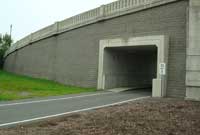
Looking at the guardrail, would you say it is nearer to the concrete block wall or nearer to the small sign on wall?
the concrete block wall

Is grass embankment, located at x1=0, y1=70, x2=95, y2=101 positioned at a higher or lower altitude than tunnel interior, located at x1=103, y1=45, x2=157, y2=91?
lower

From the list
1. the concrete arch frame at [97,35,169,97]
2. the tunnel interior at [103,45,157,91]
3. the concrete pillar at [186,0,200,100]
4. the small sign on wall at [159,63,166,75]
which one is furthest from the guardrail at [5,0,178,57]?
the small sign on wall at [159,63,166,75]

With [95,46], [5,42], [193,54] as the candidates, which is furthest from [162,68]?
[5,42]

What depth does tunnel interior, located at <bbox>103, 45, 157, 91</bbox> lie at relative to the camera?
2452 centimetres

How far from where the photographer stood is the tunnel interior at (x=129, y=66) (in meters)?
24.5

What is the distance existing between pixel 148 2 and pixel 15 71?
1480 inches

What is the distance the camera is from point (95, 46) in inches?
1002

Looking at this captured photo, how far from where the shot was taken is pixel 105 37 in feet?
79.7

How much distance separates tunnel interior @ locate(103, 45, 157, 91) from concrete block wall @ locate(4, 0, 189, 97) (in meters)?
1.18

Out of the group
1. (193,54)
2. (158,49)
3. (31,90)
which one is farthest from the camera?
(31,90)

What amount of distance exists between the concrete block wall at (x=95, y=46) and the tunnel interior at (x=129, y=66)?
1.18m

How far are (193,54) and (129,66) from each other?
1021 centimetres

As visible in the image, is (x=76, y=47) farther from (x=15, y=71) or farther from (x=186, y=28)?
(x=15, y=71)

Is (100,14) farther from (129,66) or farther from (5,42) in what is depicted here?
(5,42)
